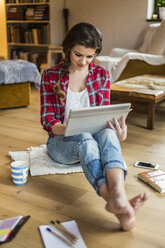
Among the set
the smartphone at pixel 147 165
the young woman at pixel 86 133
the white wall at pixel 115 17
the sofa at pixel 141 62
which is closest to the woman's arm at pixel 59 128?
the young woman at pixel 86 133

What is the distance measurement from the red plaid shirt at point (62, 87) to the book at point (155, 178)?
0.48 m

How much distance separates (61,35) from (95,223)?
176 inches

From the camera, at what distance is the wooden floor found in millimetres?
1249

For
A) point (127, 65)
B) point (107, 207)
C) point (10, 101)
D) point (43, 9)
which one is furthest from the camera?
point (43, 9)

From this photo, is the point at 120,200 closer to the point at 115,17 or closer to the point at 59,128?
the point at 59,128

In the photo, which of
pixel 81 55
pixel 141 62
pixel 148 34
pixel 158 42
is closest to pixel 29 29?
pixel 148 34

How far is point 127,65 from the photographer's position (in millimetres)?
3725

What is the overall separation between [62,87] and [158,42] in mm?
2664

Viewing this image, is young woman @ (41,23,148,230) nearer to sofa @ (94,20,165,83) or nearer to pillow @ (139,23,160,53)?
sofa @ (94,20,165,83)

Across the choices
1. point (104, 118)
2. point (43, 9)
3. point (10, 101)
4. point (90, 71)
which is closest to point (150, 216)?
point (104, 118)

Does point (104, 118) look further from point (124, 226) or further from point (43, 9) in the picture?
point (43, 9)

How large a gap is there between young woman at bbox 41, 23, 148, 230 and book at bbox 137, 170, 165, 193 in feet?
1.02

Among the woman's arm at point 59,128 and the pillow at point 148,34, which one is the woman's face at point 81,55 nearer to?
the woman's arm at point 59,128

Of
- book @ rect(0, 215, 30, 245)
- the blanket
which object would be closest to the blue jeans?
the blanket
